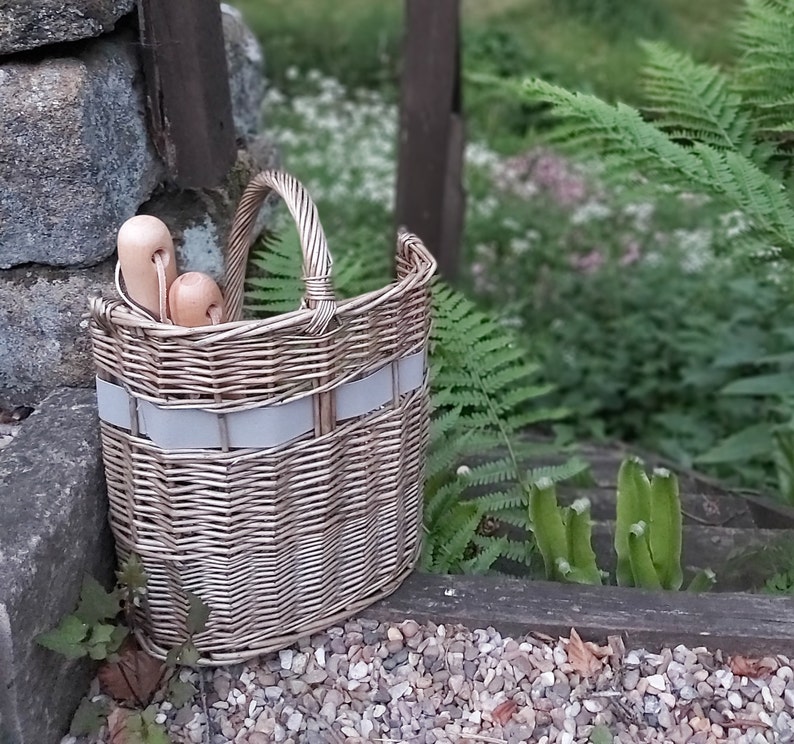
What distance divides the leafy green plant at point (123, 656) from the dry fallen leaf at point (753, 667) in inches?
33.2

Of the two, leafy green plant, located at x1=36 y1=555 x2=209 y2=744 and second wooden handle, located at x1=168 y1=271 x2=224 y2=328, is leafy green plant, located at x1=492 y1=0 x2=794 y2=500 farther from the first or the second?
leafy green plant, located at x1=36 y1=555 x2=209 y2=744

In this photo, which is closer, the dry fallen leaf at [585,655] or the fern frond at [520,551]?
the dry fallen leaf at [585,655]

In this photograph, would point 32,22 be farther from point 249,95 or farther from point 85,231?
point 249,95

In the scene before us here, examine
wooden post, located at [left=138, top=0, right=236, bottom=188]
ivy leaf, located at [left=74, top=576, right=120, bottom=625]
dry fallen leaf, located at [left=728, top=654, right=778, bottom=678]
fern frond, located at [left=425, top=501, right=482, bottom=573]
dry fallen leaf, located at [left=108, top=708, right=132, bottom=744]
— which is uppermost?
wooden post, located at [left=138, top=0, right=236, bottom=188]

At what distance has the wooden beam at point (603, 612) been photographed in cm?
151

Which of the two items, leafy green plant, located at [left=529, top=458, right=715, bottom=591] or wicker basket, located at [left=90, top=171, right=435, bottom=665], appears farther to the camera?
leafy green plant, located at [left=529, top=458, right=715, bottom=591]

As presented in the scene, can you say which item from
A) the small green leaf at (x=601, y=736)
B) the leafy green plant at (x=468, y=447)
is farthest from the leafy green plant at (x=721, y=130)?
the small green leaf at (x=601, y=736)

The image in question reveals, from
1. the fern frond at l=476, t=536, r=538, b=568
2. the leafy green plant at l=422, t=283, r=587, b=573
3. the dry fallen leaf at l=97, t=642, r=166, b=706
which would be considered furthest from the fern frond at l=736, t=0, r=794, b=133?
the dry fallen leaf at l=97, t=642, r=166, b=706

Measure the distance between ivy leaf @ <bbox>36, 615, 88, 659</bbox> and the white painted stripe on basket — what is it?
0.91 ft

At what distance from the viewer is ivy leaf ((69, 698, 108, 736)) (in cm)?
138

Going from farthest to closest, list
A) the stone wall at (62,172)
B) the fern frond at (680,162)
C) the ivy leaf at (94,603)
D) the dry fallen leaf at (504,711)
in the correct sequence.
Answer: the fern frond at (680,162) < the stone wall at (62,172) < the dry fallen leaf at (504,711) < the ivy leaf at (94,603)

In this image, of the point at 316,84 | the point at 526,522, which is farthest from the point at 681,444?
the point at 316,84

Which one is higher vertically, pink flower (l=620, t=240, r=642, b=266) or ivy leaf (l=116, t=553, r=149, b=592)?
ivy leaf (l=116, t=553, r=149, b=592)

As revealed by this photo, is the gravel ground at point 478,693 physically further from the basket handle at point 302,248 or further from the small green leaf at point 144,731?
the basket handle at point 302,248
